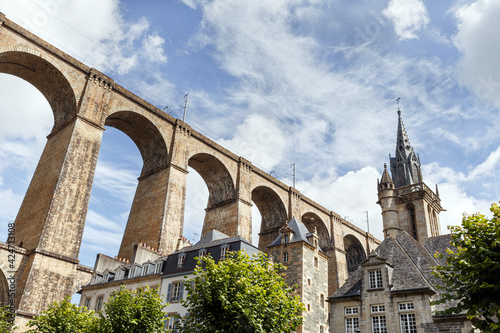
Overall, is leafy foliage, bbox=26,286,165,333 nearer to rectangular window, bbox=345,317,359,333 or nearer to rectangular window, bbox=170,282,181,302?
rectangular window, bbox=170,282,181,302

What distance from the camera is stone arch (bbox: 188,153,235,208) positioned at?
3678cm

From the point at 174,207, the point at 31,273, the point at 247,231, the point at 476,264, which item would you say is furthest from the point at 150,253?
the point at 476,264

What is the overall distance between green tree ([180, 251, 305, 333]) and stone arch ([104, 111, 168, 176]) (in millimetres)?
18584

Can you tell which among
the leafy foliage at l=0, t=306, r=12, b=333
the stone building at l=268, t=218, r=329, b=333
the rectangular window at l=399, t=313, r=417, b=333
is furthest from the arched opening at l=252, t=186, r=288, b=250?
the leafy foliage at l=0, t=306, r=12, b=333

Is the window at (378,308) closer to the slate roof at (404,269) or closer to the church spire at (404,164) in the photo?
the slate roof at (404,269)

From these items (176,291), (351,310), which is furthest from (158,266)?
(351,310)

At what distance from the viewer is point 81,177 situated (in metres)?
24.8

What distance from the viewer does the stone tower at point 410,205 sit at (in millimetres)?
50469

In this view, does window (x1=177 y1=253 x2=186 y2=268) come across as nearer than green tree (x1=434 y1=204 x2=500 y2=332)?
No

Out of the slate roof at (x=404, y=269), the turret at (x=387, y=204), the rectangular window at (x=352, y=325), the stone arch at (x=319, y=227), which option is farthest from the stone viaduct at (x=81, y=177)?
the turret at (x=387, y=204)

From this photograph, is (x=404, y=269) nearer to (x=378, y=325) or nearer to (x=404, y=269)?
(x=404, y=269)

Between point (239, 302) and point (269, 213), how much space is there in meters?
29.7

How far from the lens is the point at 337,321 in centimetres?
1962

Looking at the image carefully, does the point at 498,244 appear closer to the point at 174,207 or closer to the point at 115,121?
the point at 174,207
